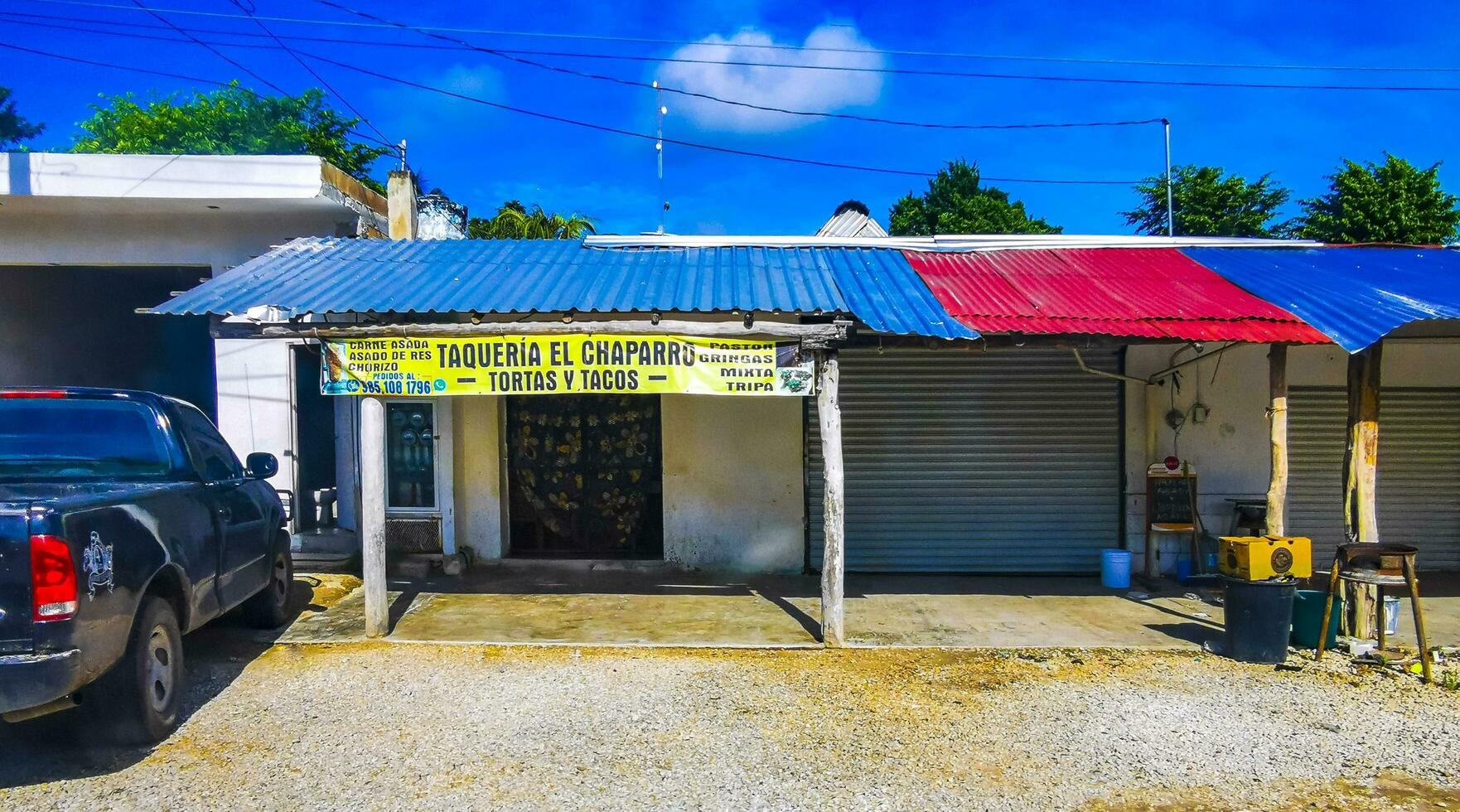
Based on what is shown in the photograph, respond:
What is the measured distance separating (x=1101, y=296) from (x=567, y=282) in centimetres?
499

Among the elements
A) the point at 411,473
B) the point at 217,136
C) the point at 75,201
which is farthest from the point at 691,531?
the point at 217,136

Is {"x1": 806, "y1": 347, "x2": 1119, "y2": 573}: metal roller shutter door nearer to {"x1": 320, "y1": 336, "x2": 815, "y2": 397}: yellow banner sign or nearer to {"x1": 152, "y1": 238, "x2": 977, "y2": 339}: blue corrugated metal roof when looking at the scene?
{"x1": 152, "y1": 238, "x2": 977, "y2": 339}: blue corrugated metal roof

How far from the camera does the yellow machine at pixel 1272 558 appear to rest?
6348 mm

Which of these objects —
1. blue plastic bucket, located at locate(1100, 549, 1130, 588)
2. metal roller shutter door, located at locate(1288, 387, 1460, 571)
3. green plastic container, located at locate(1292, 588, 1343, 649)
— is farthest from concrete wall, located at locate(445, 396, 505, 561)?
metal roller shutter door, located at locate(1288, 387, 1460, 571)

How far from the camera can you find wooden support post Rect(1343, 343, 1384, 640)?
699cm

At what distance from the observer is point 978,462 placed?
9336 mm

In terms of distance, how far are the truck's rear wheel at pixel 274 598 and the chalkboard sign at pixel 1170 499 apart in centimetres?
857

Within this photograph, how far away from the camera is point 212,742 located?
193 inches

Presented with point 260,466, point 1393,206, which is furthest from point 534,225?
point 1393,206

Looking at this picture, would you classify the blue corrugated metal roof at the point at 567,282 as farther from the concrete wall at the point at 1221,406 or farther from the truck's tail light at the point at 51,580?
the truck's tail light at the point at 51,580

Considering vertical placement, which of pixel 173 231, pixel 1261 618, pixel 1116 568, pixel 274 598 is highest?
pixel 173 231

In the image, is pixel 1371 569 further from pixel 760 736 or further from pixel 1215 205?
pixel 1215 205

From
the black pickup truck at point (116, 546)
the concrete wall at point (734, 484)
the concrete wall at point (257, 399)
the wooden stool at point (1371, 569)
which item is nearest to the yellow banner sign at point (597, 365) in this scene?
the black pickup truck at point (116, 546)

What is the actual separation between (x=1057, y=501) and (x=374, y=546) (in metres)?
6.96
